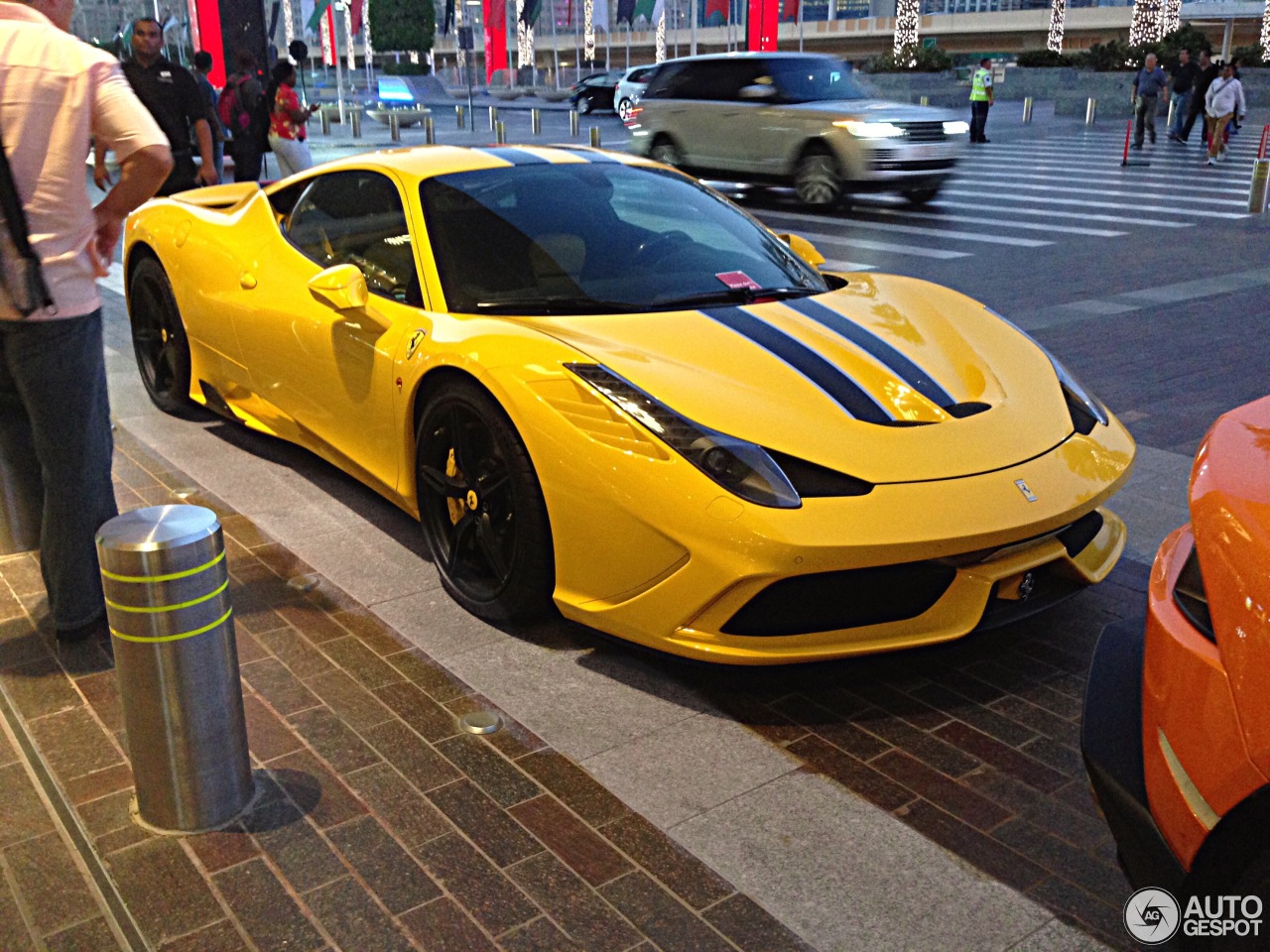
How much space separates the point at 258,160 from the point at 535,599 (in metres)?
10.0

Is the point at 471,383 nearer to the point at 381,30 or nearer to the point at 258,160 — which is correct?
the point at 258,160

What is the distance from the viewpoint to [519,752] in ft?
10.5

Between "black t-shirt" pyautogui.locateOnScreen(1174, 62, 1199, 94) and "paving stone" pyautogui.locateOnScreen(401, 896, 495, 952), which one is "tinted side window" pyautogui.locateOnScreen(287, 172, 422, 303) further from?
"black t-shirt" pyautogui.locateOnScreen(1174, 62, 1199, 94)

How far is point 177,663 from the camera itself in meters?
2.67

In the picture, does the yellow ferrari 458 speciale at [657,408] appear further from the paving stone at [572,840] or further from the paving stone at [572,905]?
the paving stone at [572,905]

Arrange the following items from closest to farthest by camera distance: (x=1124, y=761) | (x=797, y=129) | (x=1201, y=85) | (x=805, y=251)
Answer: (x=1124, y=761) < (x=805, y=251) < (x=797, y=129) < (x=1201, y=85)

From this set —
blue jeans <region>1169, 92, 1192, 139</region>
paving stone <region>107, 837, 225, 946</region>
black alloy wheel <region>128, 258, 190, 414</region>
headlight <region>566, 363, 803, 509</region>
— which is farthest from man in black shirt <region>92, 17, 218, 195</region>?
blue jeans <region>1169, 92, 1192, 139</region>

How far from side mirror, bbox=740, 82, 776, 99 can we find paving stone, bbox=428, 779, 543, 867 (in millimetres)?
14133

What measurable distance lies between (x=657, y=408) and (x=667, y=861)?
1.25 metres

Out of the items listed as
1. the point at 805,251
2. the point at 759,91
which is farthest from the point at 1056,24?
the point at 805,251

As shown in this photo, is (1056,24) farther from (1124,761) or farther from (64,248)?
(1124,761)

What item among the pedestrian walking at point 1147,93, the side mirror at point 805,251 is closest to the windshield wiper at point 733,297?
the side mirror at point 805,251

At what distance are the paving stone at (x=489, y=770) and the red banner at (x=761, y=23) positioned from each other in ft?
115

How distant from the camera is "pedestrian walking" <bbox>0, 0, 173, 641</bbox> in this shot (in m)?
3.23
